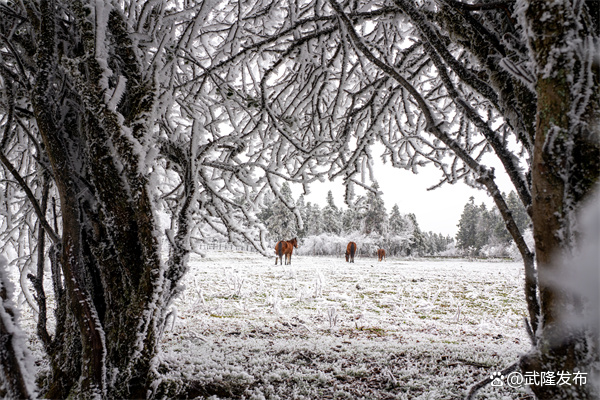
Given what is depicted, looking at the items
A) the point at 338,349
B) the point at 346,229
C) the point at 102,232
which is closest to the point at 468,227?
the point at 346,229

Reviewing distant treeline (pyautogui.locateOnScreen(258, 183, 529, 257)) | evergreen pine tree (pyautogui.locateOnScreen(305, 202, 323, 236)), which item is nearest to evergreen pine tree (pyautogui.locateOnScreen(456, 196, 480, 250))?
distant treeline (pyautogui.locateOnScreen(258, 183, 529, 257))

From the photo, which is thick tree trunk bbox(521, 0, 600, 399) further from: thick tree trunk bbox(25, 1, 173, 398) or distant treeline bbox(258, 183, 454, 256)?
distant treeline bbox(258, 183, 454, 256)

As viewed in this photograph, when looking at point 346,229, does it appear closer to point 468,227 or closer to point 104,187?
point 468,227

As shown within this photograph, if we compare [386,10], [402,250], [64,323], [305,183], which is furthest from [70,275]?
[402,250]

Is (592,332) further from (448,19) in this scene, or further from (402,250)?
(402,250)

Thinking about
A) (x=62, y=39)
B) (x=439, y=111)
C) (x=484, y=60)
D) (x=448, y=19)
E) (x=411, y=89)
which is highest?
(x=439, y=111)

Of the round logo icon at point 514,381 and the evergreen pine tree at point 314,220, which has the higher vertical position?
the evergreen pine tree at point 314,220

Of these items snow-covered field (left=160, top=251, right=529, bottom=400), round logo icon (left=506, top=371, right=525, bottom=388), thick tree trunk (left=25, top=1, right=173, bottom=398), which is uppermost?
thick tree trunk (left=25, top=1, right=173, bottom=398)

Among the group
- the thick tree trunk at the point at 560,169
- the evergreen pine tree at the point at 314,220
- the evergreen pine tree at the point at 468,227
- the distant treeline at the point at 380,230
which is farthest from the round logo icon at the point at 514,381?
the evergreen pine tree at the point at 468,227

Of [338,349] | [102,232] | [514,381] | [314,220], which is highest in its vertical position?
[314,220]

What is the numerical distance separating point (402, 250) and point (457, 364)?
4634 cm

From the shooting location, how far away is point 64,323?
6.46 ft

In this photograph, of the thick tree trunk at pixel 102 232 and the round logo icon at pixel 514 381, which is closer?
the thick tree trunk at pixel 102 232

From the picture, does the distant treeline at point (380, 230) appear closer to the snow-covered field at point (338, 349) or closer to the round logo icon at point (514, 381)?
the snow-covered field at point (338, 349)
